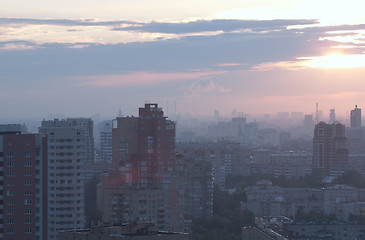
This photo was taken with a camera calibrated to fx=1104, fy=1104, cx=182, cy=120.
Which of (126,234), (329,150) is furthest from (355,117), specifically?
(126,234)

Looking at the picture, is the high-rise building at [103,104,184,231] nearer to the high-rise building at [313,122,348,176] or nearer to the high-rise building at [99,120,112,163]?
the high-rise building at [99,120,112,163]

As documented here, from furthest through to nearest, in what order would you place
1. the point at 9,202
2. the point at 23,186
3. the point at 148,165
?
1. the point at 148,165
2. the point at 23,186
3. the point at 9,202

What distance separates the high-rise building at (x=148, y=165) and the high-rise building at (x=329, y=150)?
1143 inches

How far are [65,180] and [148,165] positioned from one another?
22.0ft

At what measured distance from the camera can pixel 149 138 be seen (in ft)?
120

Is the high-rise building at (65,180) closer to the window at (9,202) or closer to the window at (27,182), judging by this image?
the window at (27,182)

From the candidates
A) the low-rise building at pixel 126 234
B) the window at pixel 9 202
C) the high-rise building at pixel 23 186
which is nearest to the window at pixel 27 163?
the high-rise building at pixel 23 186

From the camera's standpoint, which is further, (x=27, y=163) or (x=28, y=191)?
(x=27, y=163)

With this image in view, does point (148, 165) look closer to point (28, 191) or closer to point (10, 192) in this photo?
point (28, 191)

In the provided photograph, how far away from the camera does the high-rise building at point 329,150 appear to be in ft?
215

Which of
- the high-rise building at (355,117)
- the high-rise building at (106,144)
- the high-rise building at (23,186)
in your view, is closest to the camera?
the high-rise building at (23,186)

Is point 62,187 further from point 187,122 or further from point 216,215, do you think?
point 187,122

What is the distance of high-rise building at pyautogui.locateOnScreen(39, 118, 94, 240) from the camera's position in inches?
1131

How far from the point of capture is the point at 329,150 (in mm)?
66562
